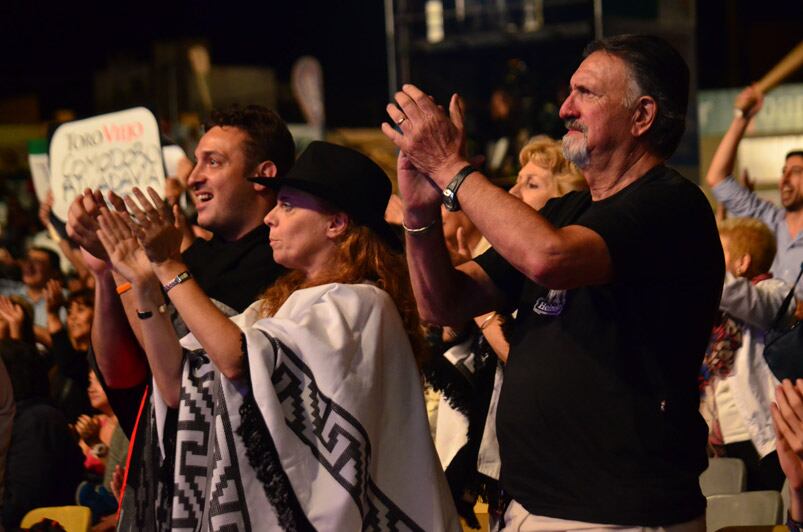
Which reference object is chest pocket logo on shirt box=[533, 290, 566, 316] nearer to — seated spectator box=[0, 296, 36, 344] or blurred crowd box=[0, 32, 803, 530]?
blurred crowd box=[0, 32, 803, 530]

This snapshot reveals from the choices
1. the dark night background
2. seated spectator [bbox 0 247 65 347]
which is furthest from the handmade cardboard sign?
the dark night background

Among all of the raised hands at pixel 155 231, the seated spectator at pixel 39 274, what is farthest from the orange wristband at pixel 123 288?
the seated spectator at pixel 39 274

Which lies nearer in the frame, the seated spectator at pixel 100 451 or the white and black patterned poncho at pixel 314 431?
the white and black patterned poncho at pixel 314 431

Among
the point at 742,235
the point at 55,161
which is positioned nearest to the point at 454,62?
the point at 742,235

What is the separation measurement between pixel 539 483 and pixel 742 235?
3478mm

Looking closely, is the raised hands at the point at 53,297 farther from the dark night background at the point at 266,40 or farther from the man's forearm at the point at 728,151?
the dark night background at the point at 266,40

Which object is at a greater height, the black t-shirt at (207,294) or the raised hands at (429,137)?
the raised hands at (429,137)

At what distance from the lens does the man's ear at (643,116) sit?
276 cm

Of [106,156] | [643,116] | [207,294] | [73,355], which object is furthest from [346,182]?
[73,355]

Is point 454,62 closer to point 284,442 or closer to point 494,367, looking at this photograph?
point 494,367

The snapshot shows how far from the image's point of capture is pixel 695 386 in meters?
2.74

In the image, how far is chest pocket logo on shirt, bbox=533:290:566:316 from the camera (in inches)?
108

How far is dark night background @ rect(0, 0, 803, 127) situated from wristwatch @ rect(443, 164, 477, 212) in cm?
1907

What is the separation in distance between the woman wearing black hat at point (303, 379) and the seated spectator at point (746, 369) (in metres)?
2.30
